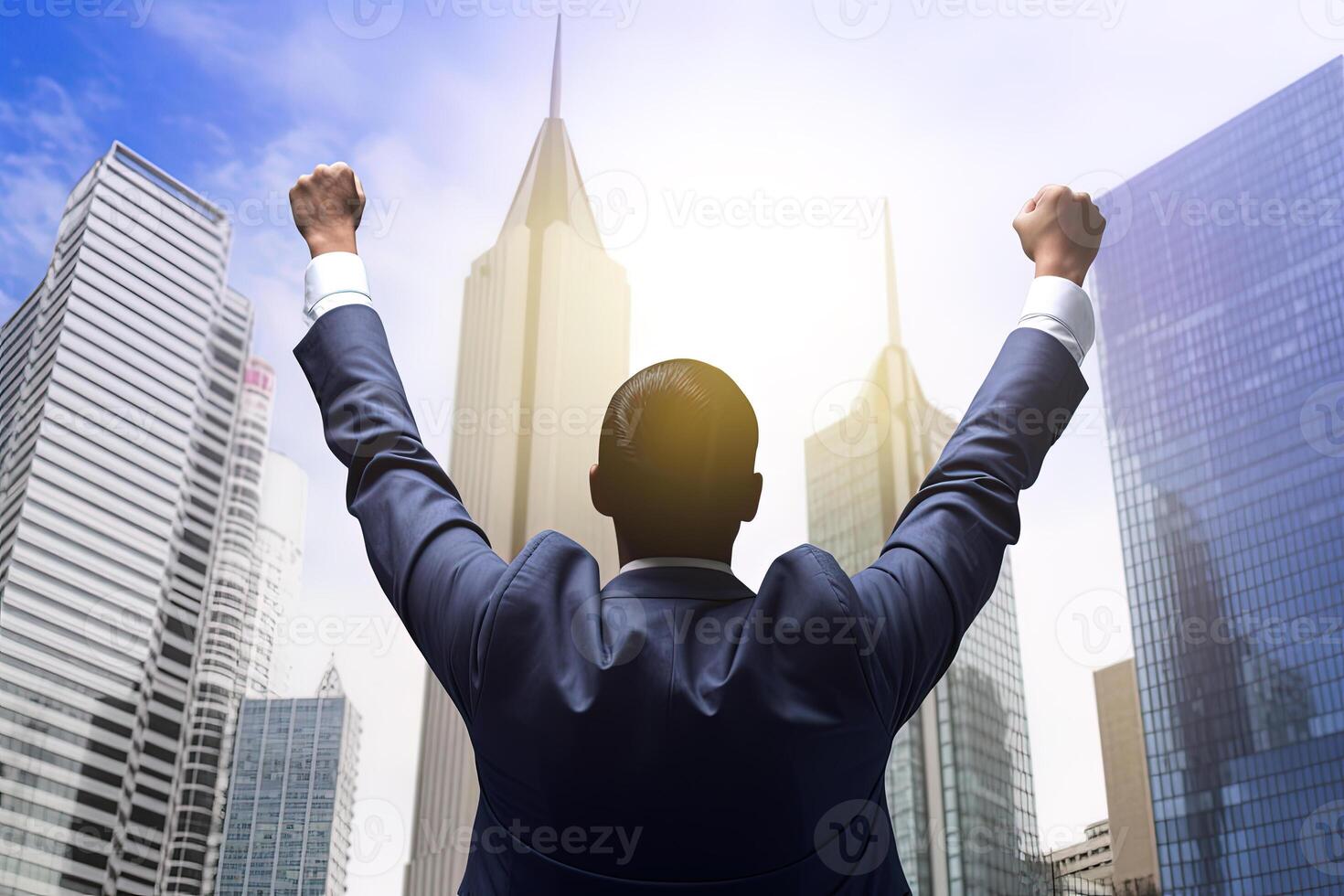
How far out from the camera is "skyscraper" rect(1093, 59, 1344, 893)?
144 feet

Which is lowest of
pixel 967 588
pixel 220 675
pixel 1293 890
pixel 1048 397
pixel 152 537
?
pixel 967 588

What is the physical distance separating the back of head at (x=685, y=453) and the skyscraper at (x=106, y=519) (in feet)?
174

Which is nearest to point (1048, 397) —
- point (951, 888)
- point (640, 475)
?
point (640, 475)

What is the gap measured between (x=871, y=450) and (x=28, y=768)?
36047 millimetres

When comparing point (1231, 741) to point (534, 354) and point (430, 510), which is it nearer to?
point (534, 354)

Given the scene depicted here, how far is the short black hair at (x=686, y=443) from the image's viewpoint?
0.81 m

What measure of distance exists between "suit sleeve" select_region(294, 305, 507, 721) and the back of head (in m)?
0.11

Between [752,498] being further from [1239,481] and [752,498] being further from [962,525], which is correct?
[1239,481]

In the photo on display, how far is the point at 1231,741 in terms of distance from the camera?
45.4 metres
